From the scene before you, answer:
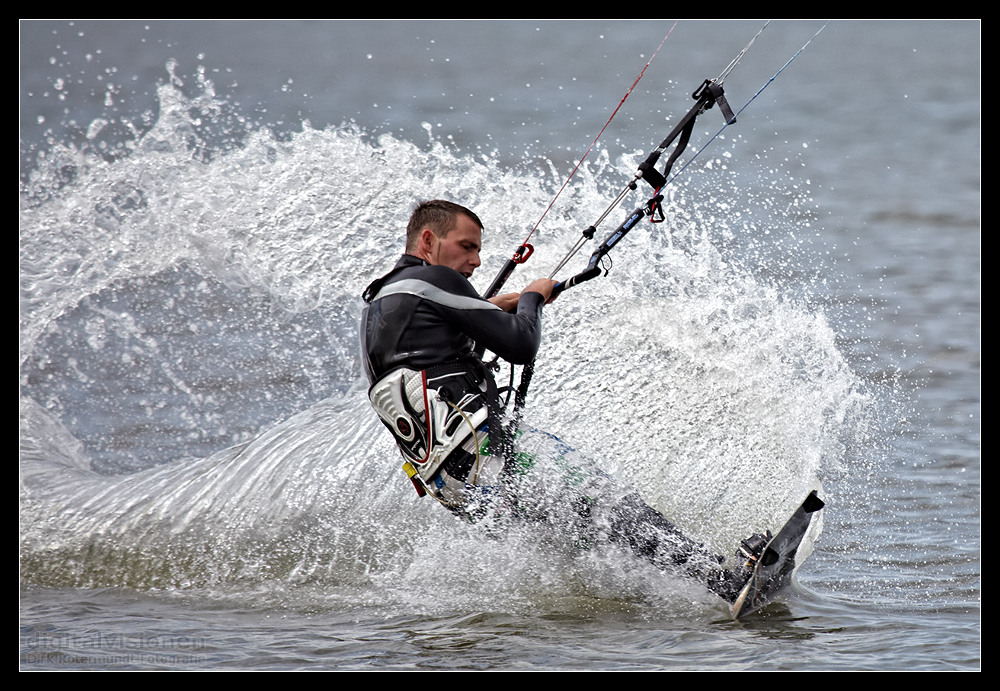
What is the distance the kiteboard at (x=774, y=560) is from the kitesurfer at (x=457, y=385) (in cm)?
6

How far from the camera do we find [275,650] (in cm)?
382

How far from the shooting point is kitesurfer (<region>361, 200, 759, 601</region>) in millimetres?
3852

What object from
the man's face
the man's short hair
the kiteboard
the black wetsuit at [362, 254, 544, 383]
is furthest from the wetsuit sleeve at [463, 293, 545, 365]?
the kiteboard

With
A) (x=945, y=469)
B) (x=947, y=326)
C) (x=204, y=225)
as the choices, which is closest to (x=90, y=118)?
(x=204, y=225)

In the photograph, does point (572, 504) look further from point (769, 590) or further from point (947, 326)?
point (947, 326)

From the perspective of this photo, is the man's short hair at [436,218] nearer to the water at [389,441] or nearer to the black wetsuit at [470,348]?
the black wetsuit at [470,348]

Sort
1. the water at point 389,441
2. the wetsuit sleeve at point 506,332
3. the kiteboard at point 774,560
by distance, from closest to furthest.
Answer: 1. the wetsuit sleeve at point 506,332
2. the kiteboard at point 774,560
3. the water at point 389,441

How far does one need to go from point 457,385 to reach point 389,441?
1.38 meters

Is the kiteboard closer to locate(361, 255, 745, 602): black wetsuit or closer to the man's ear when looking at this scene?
locate(361, 255, 745, 602): black wetsuit

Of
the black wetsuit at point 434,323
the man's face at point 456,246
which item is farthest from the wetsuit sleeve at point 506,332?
the man's face at point 456,246

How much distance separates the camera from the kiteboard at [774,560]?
393 cm

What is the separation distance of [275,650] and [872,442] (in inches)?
144

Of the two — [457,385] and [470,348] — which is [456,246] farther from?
[457,385]

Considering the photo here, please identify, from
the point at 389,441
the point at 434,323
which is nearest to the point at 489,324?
the point at 434,323
